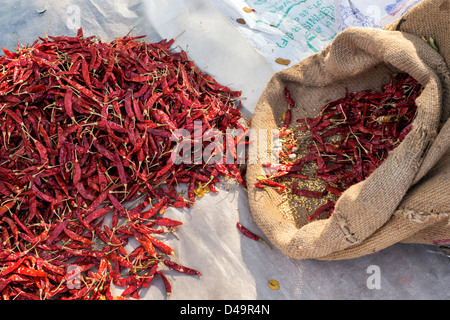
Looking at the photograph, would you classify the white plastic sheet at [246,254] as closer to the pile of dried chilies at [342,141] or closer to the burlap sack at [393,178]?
the burlap sack at [393,178]

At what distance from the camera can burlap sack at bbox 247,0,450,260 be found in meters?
2.06

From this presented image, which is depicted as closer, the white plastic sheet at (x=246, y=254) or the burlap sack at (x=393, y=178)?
the burlap sack at (x=393, y=178)

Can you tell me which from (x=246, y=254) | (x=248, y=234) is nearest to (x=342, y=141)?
(x=248, y=234)

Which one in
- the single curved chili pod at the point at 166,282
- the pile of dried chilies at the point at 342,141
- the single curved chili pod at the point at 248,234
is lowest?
the single curved chili pod at the point at 166,282

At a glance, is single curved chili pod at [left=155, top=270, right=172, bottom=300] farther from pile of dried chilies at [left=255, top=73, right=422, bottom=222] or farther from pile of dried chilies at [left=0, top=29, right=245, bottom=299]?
pile of dried chilies at [left=255, top=73, right=422, bottom=222]

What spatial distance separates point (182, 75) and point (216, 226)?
131cm

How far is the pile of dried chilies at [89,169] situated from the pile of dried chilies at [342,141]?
0.41m

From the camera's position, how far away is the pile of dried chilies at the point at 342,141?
2506 millimetres

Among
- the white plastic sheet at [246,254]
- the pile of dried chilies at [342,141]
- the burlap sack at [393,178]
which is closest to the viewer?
the burlap sack at [393,178]

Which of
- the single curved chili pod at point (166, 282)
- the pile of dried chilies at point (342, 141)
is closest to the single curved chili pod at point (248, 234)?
the pile of dried chilies at point (342, 141)

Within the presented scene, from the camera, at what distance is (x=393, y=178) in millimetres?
2068

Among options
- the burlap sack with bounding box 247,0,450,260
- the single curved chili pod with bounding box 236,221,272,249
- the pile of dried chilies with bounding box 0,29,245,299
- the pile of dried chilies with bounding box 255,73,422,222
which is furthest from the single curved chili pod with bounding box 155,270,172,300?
the pile of dried chilies with bounding box 255,73,422,222

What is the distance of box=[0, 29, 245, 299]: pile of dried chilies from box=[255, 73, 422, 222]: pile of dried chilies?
414mm

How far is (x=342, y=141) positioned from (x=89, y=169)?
180cm
